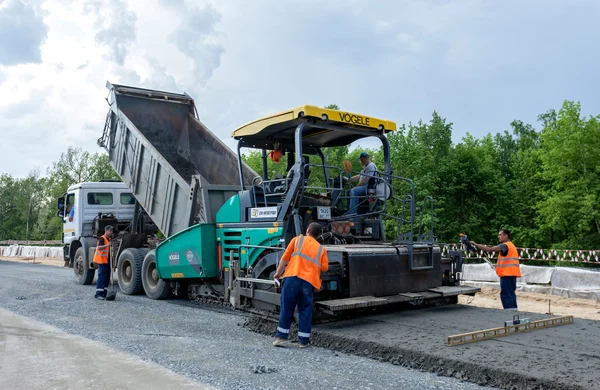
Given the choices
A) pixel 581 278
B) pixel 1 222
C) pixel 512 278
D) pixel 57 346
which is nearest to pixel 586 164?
pixel 581 278

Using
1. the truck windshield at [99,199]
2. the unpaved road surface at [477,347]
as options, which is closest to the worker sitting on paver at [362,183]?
the unpaved road surface at [477,347]

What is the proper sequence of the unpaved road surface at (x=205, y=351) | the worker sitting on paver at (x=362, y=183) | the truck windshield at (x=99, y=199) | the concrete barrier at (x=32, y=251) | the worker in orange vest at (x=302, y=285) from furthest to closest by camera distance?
the concrete barrier at (x=32, y=251)
the truck windshield at (x=99, y=199)
the worker sitting on paver at (x=362, y=183)
the worker in orange vest at (x=302, y=285)
the unpaved road surface at (x=205, y=351)

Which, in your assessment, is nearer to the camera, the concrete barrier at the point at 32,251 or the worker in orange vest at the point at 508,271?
the worker in orange vest at the point at 508,271

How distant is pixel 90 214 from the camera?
41.9ft

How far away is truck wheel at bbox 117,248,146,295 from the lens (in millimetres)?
10391

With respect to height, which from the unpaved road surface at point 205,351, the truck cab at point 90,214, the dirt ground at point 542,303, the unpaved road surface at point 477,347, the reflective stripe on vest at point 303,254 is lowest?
the dirt ground at point 542,303

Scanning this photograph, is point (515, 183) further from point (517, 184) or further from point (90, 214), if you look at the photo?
point (90, 214)

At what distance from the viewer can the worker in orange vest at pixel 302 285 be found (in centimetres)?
583

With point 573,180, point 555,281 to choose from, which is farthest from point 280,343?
point 573,180

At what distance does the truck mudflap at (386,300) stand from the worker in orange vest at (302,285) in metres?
0.28

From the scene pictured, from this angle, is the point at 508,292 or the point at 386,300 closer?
the point at 386,300

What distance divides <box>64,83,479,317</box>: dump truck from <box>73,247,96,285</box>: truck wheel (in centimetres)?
187

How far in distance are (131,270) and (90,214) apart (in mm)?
2941

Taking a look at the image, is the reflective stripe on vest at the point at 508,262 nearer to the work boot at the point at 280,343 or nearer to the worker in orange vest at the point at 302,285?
the worker in orange vest at the point at 302,285
